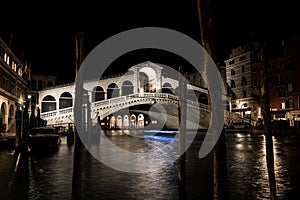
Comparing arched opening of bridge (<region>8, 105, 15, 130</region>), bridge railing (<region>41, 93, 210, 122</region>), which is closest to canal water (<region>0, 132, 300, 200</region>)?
arched opening of bridge (<region>8, 105, 15, 130</region>)

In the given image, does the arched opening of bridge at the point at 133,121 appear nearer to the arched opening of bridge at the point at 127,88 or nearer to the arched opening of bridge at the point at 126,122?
the arched opening of bridge at the point at 126,122

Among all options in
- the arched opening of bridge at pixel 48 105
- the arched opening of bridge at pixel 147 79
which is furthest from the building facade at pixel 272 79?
the arched opening of bridge at pixel 48 105

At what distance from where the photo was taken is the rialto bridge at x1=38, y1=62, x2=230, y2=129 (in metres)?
36.9

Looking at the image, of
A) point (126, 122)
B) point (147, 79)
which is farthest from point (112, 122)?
point (147, 79)

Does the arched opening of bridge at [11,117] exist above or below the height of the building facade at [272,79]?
below

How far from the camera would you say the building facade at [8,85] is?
77.7ft

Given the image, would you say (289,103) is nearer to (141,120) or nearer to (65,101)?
(141,120)

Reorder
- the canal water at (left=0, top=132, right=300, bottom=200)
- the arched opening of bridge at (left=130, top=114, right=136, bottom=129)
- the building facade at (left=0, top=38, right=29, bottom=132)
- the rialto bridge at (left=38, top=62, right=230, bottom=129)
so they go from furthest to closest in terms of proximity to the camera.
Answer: the arched opening of bridge at (left=130, top=114, right=136, bottom=129), the rialto bridge at (left=38, top=62, right=230, bottom=129), the building facade at (left=0, top=38, right=29, bottom=132), the canal water at (left=0, top=132, right=300, bottom=200)

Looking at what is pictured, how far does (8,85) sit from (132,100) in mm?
16460

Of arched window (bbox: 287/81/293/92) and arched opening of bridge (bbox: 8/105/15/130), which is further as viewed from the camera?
arched window (bbox: 287/81/293/92)

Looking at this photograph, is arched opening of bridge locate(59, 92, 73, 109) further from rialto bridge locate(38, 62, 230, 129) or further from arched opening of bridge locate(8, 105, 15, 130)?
arched opening of bridge locate(8, 105, 15, 130)

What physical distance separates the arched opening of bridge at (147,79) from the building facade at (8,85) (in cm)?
2385

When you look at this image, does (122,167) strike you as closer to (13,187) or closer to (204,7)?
(13,187)

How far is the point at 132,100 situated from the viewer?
3866 cm
